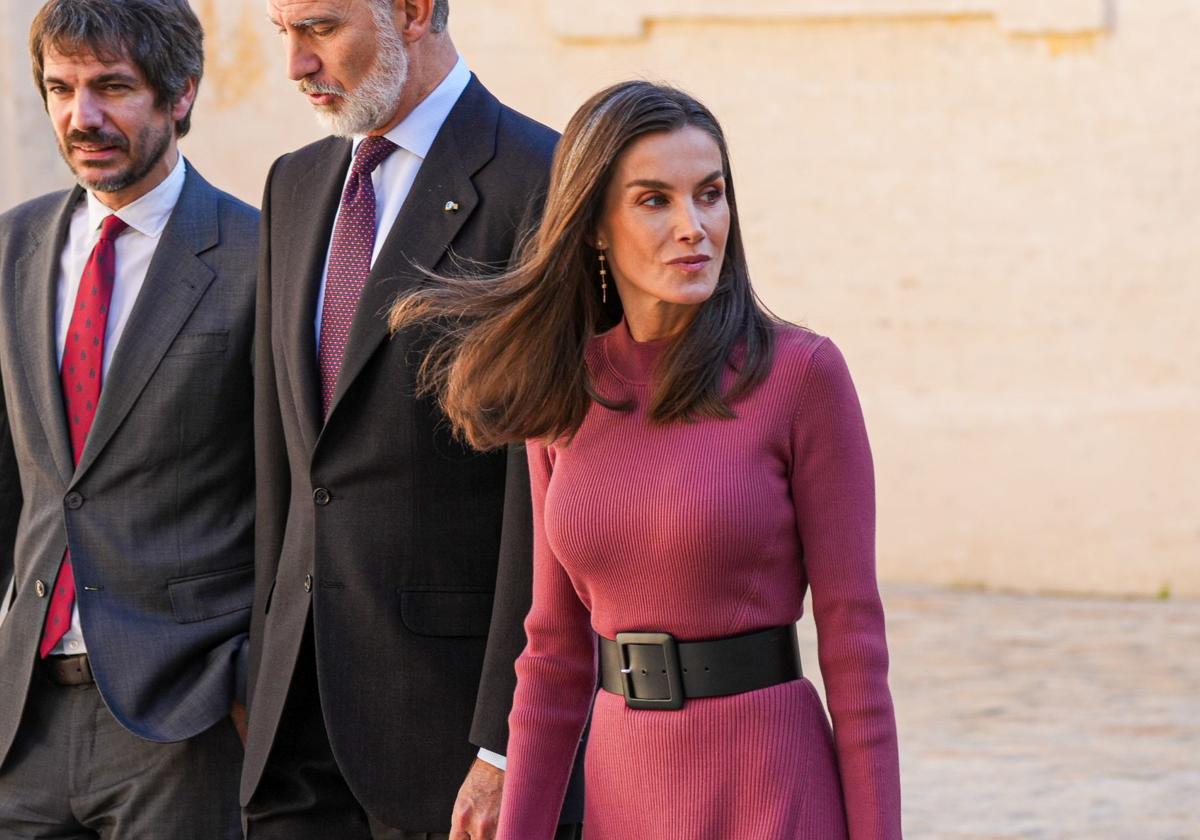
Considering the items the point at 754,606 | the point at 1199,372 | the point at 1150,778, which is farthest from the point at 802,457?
the point at 1199,372

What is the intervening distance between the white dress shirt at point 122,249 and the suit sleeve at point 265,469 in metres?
0.36

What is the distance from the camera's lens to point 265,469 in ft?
11.0

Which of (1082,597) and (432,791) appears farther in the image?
(1082,597)

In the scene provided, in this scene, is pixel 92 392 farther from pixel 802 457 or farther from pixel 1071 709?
pixel 1071 709

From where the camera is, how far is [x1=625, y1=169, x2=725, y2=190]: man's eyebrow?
108 inches

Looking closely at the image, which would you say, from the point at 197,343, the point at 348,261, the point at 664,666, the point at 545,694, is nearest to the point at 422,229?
the point at 348,261

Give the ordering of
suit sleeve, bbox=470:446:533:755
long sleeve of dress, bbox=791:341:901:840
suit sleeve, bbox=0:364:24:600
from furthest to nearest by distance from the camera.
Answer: suit sleeve, bbox=0:364:24:600
suit sleeve, bbox=470:446:533:755
long sleeve of dress, bbox=791:341:901:840

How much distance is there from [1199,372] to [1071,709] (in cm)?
308

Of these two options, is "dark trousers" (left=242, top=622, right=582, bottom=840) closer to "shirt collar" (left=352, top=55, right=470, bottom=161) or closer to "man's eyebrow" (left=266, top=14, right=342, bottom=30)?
"shirt collar" (left=352, top=55, right=470, bottom=161)

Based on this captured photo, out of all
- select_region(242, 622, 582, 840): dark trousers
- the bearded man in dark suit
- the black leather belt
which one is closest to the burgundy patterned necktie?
the bearded man in dark suit

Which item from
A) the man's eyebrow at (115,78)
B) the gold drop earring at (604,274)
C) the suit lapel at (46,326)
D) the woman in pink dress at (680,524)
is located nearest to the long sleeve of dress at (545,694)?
the woman in pink dress at (680,524)

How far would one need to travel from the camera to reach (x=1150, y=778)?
6.88 m

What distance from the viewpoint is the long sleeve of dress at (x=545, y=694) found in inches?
111

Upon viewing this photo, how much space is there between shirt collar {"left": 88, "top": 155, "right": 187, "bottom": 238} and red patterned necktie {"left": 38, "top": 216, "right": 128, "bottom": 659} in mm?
48
